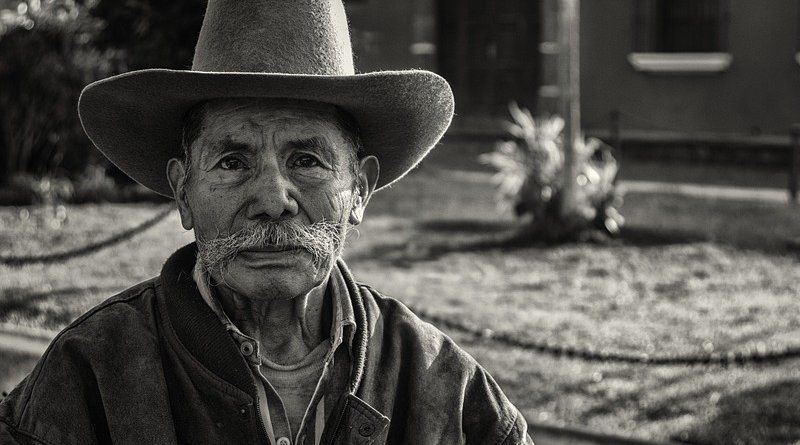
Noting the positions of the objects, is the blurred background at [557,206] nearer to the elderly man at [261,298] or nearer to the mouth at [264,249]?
the elderly man at [261,298]

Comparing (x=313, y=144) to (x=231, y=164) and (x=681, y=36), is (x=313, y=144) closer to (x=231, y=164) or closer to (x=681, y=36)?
(x=231, y=164)

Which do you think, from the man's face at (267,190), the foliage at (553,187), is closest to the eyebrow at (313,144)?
the man's face at (267,190)

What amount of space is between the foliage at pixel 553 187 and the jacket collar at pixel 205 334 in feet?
24.8

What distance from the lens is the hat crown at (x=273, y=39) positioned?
2.24 meters

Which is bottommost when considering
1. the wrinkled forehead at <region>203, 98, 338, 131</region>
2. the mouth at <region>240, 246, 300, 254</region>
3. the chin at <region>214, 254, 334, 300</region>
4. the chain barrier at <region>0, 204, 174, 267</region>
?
the chain barrier at <region>0, 204, 174, 267</region>

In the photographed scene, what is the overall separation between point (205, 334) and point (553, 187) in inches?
310

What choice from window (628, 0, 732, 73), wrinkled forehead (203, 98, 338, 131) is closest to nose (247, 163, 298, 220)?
wrinkled forehead (203, 98, 338, 131)

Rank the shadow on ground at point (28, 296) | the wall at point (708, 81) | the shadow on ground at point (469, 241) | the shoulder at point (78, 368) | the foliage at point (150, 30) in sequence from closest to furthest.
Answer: the shoulder at point (78, 368)
the shadow on ground at point (28, 296)
the shadow on ground at point (469, 241)
the foliage at point (150, 30)
the wall at point (708, 81)

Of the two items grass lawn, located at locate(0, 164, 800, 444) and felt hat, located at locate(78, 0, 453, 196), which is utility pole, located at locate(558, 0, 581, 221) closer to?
grass lawn, located at locate(0, 164, 800, 444)

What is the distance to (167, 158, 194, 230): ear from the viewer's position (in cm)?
236

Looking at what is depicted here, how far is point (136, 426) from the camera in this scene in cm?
209

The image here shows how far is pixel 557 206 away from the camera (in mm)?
9867

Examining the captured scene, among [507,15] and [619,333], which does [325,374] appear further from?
[507,15]

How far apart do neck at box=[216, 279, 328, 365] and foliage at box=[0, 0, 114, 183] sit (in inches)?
396
